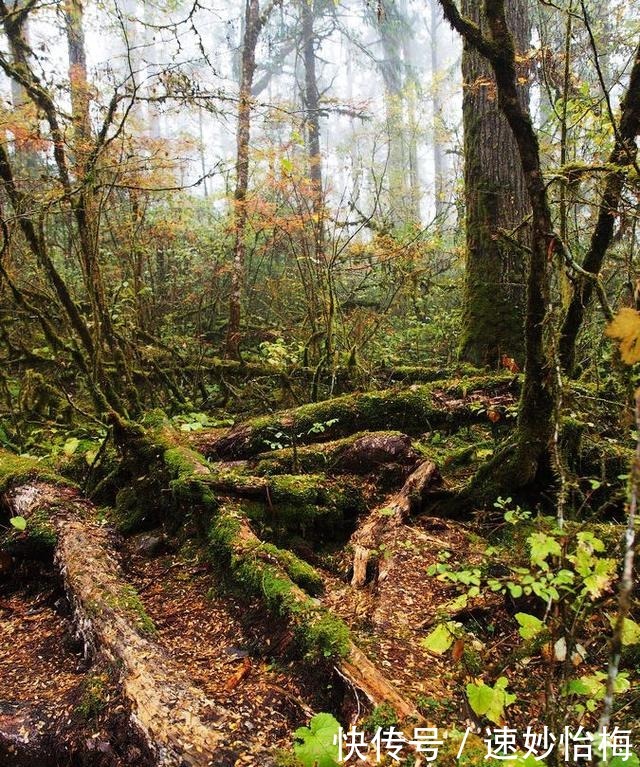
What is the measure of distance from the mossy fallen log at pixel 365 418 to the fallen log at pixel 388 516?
0.65 meters

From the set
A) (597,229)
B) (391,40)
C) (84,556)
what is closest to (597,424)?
(597,229)

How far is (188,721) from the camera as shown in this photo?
188cm

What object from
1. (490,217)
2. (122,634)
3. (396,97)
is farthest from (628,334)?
(396,97)

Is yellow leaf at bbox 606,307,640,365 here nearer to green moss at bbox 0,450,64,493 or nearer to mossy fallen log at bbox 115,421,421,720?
mossy fallen log at bbox 115,421,421,720

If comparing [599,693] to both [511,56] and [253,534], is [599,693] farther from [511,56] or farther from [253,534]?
[511,56]

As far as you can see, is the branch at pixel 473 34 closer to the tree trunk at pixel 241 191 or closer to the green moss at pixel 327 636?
the green moss at pixel 327 636

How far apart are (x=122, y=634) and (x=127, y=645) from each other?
9 cm

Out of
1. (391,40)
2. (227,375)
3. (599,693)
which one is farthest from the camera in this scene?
(391,40)

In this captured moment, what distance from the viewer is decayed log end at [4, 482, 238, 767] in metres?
1.82

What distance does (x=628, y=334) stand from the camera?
3.29ft

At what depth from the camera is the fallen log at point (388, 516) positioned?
3.16m

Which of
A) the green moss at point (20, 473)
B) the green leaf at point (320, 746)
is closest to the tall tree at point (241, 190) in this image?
the green moss at point (20, 473)

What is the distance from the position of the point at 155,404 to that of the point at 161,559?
2.97 meters

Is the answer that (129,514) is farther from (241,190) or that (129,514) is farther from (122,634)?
(241,190)
